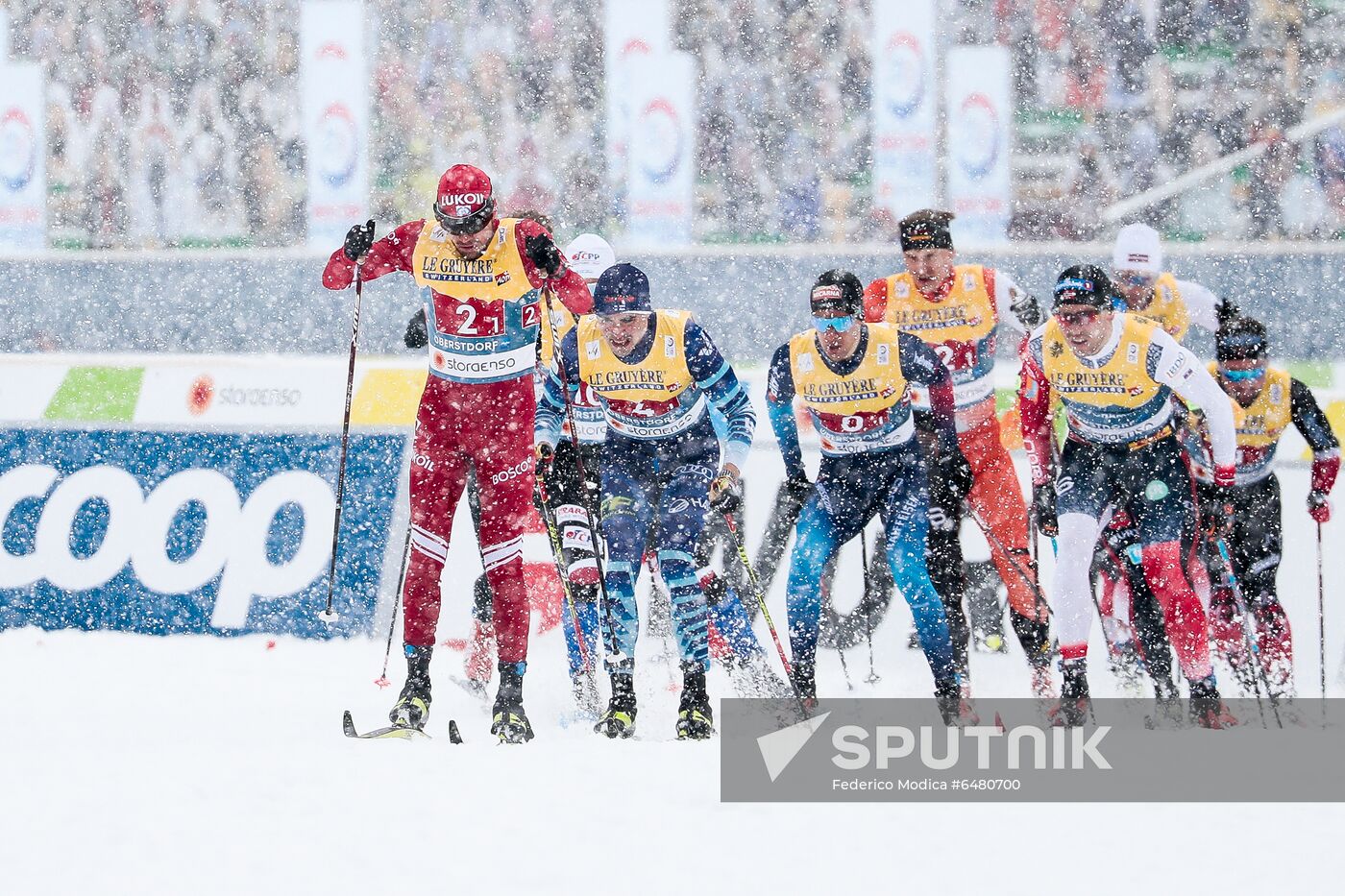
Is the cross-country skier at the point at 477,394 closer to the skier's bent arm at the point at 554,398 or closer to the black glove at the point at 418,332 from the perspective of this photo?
the black glove at the point at 418,332

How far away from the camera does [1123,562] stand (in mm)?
6660

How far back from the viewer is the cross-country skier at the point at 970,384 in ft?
22.4

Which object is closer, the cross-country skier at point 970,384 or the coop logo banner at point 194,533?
the cross-country skier at point 970,384

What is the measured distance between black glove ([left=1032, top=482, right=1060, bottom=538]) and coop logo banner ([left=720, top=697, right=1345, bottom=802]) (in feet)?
4.15

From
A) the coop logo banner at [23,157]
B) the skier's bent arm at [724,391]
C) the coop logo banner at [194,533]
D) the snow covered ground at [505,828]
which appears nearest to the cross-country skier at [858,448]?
the skier's bent arm at [724,391]

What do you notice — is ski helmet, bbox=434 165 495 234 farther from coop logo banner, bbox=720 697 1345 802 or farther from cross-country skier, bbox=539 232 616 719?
coop logo banner, bbox=720 697 1345 802

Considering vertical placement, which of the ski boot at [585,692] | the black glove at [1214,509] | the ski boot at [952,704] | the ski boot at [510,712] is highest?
the black glove at [1214,509]

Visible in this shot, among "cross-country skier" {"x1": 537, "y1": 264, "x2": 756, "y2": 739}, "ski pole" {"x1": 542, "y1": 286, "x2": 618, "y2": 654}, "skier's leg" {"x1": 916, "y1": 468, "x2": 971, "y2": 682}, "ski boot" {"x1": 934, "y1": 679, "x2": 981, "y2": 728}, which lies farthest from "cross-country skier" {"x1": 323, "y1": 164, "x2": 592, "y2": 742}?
"skier's leg" {"x1": 916, "y1": 468, "x2": 971, "y2": 682}

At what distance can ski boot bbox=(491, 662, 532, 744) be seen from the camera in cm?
547

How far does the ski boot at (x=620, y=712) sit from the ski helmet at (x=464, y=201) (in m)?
1.73

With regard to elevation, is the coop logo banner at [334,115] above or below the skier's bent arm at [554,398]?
above

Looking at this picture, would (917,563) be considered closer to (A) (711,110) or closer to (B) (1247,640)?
(B) (1247,640)

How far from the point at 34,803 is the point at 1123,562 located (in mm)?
4403

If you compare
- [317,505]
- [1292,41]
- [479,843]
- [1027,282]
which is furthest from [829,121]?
[479,843]
